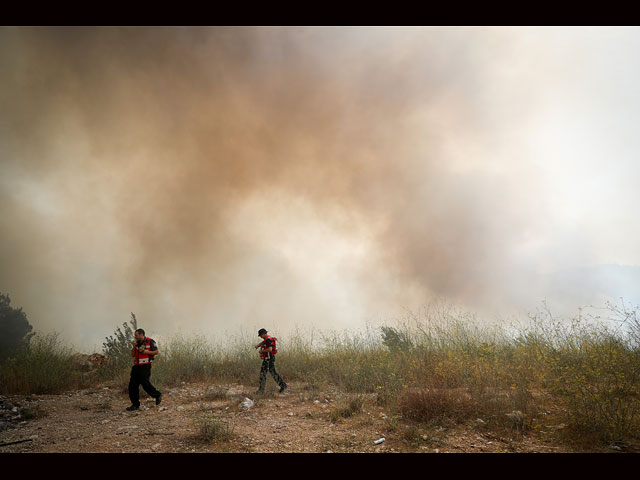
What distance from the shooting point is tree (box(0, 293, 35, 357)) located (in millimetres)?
14202

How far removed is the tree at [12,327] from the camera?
14.2 m

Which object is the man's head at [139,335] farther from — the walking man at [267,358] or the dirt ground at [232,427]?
the walking man at [267,358]

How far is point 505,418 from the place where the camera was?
5.94 m

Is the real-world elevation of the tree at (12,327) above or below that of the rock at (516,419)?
above

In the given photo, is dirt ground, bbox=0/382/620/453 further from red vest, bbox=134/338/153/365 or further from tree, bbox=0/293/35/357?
tree, bbox=0/293/35/357

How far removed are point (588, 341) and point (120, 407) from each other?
40.2ft

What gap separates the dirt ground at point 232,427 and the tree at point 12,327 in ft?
20.0

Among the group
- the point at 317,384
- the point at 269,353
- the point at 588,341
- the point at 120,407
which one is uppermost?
the point at 588,341

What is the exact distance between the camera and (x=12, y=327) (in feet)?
49.1

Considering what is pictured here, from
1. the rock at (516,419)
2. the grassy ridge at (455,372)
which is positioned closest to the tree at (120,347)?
the grassy ridge at (455,372)

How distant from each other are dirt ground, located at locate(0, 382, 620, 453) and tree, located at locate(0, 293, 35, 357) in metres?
6.09

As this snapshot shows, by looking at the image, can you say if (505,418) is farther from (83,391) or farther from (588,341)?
(83,391)
